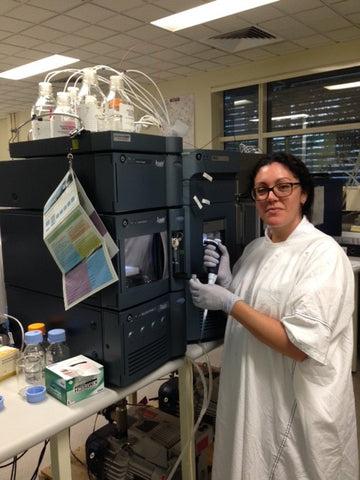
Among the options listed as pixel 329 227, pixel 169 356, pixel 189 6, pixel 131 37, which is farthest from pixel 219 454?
pixel 131 37

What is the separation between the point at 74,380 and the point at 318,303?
24.5 inches

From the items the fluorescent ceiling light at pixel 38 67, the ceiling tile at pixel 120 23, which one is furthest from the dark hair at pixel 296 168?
the fluorescent ceiling light at pixel 38 67

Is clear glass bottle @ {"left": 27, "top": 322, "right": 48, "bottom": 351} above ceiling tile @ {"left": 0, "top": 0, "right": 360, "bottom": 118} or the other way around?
the other way around

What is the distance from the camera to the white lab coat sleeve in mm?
1028

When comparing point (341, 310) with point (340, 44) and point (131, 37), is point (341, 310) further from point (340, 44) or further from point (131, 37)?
point (340, 44)

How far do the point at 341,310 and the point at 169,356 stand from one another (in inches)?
19.5

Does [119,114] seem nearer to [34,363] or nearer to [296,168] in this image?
[296,168]

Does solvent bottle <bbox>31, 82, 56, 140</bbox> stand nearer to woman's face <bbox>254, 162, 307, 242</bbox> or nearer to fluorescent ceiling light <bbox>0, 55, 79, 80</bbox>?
woman's face <bbox>254, 162, 307, 242</bbox>

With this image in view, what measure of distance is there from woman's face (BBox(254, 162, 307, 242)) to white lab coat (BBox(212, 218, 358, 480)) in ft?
0.18

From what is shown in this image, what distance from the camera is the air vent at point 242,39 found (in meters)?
3.88

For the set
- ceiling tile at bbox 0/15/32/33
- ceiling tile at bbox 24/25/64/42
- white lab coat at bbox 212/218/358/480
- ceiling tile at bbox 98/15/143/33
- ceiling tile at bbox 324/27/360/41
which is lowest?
white lab coat at bbox 212/218/358/480

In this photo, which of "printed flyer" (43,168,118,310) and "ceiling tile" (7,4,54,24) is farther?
"ceiling tile" (7,4,54,24)

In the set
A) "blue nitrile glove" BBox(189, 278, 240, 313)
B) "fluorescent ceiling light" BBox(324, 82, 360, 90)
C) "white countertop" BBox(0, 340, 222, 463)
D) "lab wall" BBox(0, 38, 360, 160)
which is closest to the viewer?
"white countertop" BBox(0, 340, 222, 463)

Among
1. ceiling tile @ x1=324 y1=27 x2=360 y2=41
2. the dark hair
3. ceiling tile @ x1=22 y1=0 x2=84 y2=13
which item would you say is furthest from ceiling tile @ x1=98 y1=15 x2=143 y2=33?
the dark hair
